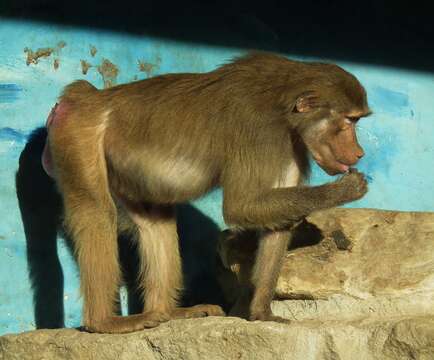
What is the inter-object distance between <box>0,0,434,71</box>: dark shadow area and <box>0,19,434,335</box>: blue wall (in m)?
0.08

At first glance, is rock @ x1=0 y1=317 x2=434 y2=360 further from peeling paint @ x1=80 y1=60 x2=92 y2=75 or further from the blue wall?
peeling paint @ x1=80 y1=60 x2=92 y2=75

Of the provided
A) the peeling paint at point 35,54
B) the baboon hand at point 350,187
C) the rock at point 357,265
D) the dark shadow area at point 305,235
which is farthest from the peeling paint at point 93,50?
the baboon hand at point 350,187

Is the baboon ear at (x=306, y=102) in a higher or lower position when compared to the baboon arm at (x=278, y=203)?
higher

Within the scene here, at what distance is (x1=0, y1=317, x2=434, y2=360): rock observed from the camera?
5.09 m

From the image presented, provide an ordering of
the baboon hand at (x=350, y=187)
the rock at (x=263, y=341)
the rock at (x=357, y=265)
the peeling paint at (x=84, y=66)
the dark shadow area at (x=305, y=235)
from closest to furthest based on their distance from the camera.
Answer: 1. the rock at (x=263, y=341)
2. the baboon hand at (x=350, y=187)
3. the rock at (x=357, y=265)
4. the dark shadow area at (x=305, y=235)
5. the peeling paint at (x=84, y=66)

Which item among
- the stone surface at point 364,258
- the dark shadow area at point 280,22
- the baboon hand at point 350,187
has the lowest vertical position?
the stone surface at point 364,258

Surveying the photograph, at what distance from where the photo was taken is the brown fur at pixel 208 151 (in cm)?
572

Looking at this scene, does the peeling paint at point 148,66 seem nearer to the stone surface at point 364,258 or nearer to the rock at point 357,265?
the rock at point 357,265

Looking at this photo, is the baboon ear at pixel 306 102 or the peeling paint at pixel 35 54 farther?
the peeling paint at pixel 35 54

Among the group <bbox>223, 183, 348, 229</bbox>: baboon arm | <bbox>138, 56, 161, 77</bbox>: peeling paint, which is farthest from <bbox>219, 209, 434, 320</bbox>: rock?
<bbox>138, 56, 161, 77</bbox>: peeling paint

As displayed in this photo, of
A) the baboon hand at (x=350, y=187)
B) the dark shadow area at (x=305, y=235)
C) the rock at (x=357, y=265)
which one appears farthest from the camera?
the dark shadow area at (x=305, y=235)

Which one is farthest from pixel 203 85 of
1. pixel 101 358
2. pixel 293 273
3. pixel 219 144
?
pixel 101 358

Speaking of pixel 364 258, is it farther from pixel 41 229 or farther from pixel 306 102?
pixel 41 229

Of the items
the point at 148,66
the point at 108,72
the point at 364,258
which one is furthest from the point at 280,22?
the point at 364,258
